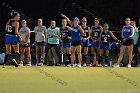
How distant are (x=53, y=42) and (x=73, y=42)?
1.04m

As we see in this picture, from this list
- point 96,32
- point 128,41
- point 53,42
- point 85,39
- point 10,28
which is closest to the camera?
point 10,28

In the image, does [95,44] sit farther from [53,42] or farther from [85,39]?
[53,42]

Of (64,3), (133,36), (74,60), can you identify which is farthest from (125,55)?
(64,3)

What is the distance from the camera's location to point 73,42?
16.3 meters

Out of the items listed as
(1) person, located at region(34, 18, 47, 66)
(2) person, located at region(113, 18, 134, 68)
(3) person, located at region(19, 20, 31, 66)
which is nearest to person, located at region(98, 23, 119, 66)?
(2) person, located at region(113, 18, 134, 68)

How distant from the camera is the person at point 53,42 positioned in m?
17.0

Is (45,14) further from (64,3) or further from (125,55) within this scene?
(125,55)

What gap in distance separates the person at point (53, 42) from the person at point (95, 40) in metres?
1.34

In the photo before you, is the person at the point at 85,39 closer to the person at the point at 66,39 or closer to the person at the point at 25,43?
the person at the point at 66,39

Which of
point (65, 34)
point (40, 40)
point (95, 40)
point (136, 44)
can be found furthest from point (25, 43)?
point (136, 44)

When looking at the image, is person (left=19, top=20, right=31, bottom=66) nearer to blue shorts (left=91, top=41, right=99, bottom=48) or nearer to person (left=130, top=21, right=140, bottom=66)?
blue shorts (left=91, top=41, right=99, bottom=48)

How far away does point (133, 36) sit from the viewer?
56.3 ft

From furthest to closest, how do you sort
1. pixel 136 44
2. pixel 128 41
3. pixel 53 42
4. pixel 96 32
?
pixel 136 44 → pixel 96 32 → pixel 53 42 → pixel 128 41

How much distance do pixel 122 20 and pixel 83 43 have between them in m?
9.74
